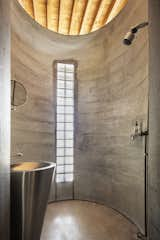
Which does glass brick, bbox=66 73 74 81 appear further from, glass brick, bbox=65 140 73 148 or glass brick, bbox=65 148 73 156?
glass brick, bbox=65 148 73 156

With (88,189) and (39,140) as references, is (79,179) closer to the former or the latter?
(88,189)

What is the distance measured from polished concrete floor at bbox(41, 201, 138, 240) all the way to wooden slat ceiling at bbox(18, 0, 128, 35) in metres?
3.80

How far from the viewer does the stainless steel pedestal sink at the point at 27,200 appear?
1.71 meters

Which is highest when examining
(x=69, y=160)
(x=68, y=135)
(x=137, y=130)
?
(x=137, y=130)

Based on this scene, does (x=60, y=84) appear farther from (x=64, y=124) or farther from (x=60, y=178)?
(x=60, y=178)

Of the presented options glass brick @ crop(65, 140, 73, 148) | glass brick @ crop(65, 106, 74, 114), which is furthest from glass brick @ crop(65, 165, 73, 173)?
glass brick @ crop(65, 106, 74, 114)

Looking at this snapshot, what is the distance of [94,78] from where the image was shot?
375cm

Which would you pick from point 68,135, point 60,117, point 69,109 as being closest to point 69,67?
point 69,109

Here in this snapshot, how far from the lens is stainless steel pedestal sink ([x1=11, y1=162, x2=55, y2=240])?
1711 mm

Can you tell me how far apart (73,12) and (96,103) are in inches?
86.8

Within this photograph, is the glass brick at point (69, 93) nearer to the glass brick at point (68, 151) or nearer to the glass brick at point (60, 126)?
the glass brick at point (60, 126)

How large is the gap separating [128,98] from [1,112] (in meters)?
2.02

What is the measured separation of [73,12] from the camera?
431cm

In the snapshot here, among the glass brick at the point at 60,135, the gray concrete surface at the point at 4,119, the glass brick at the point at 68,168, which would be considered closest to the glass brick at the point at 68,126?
the glass brick at the point at 60,135
